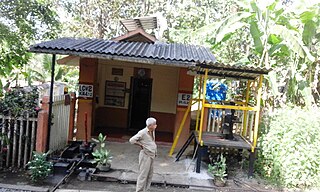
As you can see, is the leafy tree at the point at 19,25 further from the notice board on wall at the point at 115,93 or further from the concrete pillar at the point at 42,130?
the concrete pillar at the point at 42,130

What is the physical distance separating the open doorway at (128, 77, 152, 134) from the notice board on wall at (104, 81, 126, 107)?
1.08 feet

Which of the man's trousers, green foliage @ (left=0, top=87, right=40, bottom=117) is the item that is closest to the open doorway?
green foliage @ (left=0, top=87, right=40, bottom=117)

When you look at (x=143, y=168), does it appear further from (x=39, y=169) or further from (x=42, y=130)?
(x=42, y=130)

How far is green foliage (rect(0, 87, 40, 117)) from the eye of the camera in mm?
6090

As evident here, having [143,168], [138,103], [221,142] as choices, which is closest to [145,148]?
[143,168]

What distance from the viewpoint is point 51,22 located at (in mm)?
10688

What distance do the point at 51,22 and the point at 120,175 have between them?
7.40 meters

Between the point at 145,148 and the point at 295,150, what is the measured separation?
3.28 metres

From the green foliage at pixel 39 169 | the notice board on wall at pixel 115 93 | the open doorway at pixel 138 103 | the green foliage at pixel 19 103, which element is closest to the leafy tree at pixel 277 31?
the open doorway at pixel 138 103

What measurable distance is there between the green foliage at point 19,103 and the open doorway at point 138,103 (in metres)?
3.83

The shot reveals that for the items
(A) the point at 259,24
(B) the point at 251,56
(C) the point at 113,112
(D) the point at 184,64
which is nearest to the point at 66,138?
(C) the point at 113,112

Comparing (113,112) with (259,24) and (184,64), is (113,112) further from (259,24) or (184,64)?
(259,24)

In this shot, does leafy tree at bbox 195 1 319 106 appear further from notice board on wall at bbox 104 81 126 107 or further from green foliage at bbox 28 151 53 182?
green foliage at bbox 28 151 53 182

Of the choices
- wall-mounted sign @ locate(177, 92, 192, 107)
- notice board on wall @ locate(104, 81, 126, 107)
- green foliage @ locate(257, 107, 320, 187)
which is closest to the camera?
green foliage @ locate(257, 107, 320, 187)
